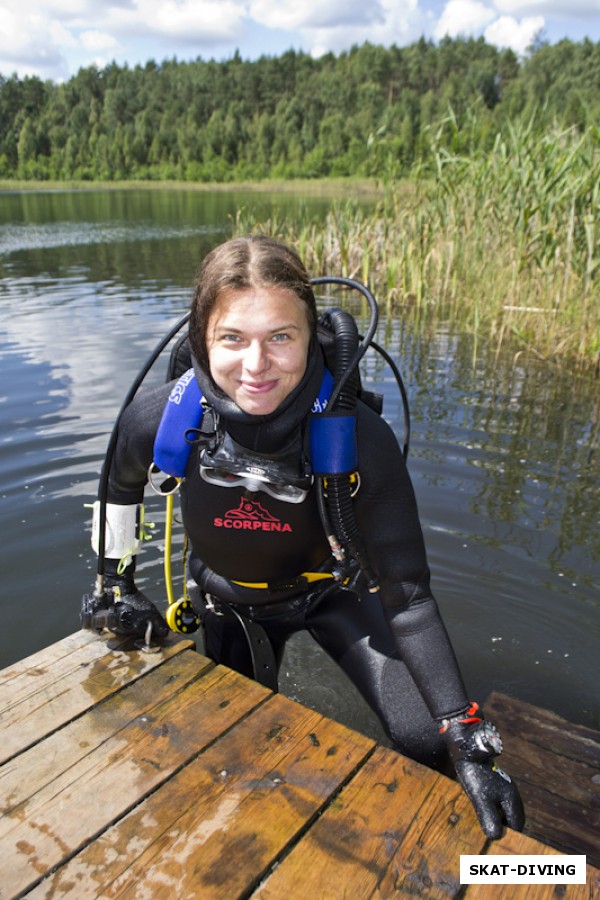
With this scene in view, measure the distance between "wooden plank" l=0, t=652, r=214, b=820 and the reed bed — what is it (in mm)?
5748

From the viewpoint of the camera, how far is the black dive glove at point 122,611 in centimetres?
236

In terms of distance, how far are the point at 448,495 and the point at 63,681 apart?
3278 millimetres

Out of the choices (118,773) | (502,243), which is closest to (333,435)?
(118,773)

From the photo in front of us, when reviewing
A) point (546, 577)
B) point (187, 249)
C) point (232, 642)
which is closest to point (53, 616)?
point (232, 642)

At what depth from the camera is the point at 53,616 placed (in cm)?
369

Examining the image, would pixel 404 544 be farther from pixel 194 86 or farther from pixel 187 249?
pixel 194 86

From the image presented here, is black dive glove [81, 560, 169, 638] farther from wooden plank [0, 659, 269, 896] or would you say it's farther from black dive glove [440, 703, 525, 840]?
black dive glove [440, 703, 525, 840]

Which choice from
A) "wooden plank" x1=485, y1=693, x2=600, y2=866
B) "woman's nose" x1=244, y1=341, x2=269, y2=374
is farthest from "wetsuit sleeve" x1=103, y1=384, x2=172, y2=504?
"wooden plank" x1=485, y1=693, x2=600, y2=866

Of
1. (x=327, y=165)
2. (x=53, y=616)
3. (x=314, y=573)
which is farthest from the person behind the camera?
(x=327, y=165)

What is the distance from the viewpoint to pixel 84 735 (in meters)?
1.93

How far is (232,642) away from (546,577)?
2.19 m

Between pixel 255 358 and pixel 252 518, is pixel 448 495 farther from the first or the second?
pixel 255 358

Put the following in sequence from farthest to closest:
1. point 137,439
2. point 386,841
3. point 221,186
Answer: point 221,186 < point 137,439 < point 386,841

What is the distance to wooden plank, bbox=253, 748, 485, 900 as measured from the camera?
4.87 ft
